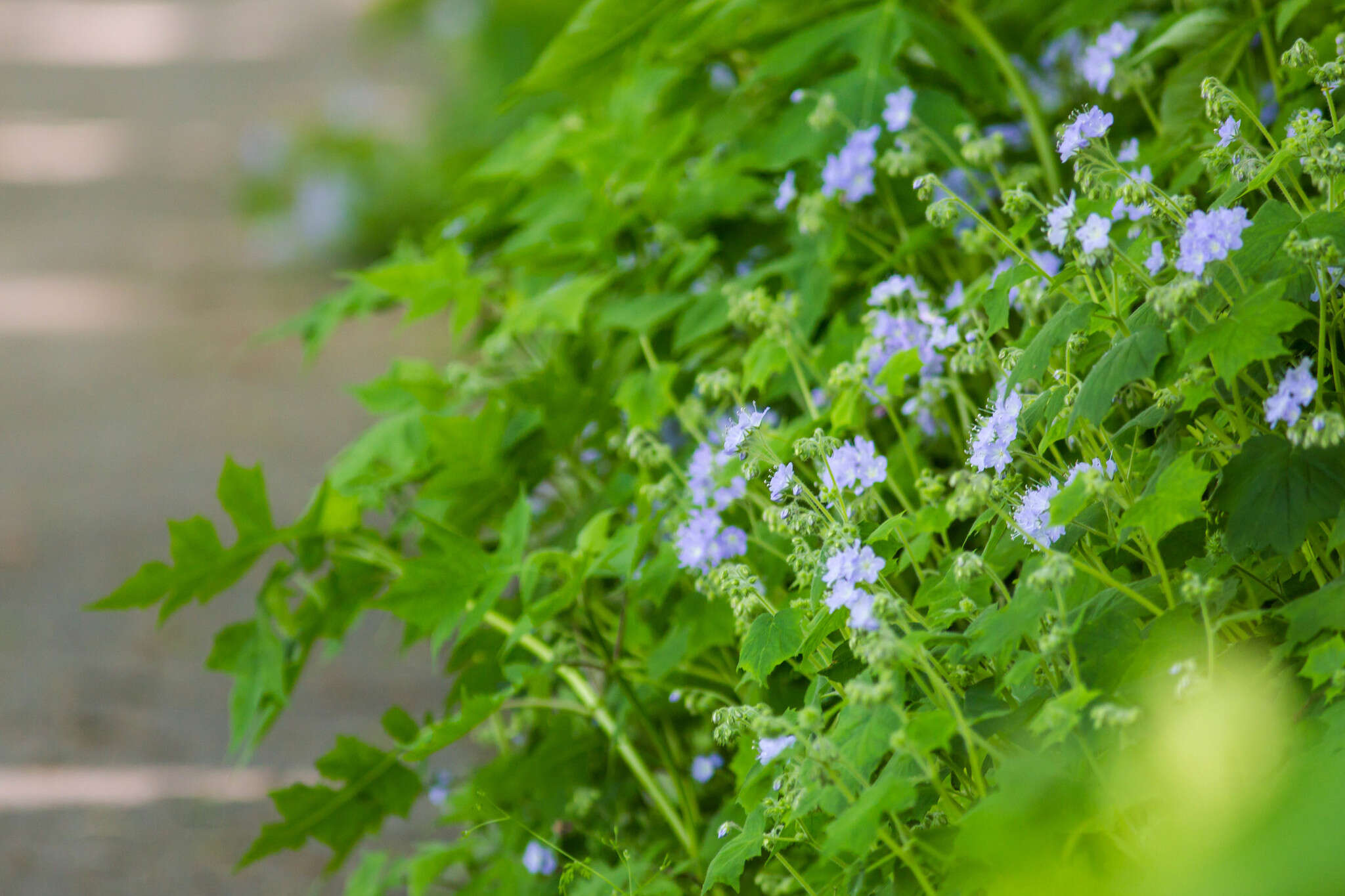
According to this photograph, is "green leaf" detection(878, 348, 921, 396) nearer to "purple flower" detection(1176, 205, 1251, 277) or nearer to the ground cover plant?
the ground cover plant

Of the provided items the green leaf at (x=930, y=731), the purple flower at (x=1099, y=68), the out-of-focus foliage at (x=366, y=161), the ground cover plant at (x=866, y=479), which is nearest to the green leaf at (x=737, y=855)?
the ground cover plant at (x=866, y=479)

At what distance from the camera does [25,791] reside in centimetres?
204

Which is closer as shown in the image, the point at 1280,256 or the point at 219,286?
the point at 1280,256

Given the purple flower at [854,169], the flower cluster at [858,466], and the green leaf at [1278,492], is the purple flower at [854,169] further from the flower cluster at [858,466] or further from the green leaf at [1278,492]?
the green leaf at [1278,492]

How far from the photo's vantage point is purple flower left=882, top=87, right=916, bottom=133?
1098mm

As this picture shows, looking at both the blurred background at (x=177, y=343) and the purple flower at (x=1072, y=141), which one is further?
the blurred background at (x=177, y=343)

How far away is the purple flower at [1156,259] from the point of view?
73 cm

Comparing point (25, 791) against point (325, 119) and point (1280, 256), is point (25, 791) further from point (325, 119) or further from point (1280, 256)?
point (325, 119)

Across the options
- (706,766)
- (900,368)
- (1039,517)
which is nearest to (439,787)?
(706,766)

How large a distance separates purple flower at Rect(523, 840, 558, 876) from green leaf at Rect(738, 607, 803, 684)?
0.47 m

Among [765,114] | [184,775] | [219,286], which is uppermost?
[219,286]

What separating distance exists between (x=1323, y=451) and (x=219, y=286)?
208 inches

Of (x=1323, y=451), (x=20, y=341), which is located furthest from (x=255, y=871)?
(x=20, y=341)

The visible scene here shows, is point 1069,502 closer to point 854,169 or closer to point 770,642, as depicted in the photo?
point 770,642
